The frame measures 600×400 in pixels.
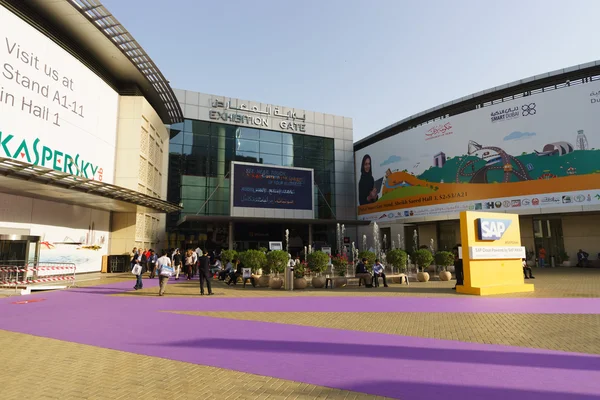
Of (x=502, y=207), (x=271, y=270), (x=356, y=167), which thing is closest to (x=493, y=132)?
(x=502, y=207)

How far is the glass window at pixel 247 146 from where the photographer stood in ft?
131

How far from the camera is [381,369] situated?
5.48 meters

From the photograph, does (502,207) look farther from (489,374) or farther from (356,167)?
(489,374)

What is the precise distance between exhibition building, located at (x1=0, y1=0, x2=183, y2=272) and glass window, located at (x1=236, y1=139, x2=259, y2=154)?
413 inches

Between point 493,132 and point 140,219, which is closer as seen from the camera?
point 140,219

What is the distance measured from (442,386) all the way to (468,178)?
31623 millimetres

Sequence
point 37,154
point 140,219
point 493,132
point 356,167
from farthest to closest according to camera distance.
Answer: point 356,167 → point 493,132 → point 140,219 → point 37,154

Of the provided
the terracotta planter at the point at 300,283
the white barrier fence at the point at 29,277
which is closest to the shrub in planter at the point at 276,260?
the terracotta planter at the point at 300,283

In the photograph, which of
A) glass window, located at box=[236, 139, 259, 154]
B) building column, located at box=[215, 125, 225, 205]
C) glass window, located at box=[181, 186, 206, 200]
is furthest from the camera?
glass window, located at box=[236, 139, 259, 154]

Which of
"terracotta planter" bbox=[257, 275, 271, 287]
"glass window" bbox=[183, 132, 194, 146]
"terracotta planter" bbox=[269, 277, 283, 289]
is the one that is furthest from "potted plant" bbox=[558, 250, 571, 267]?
"glass window" bbox=[183, 132, 194, 146]

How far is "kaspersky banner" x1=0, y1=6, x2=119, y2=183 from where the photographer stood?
17453 mm

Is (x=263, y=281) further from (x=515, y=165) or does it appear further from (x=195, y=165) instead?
(x=515, y=165)

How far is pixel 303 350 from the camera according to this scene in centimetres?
653

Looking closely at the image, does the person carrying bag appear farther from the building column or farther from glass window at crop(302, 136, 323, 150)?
glass window at crop(302, 136, 323, 150)
